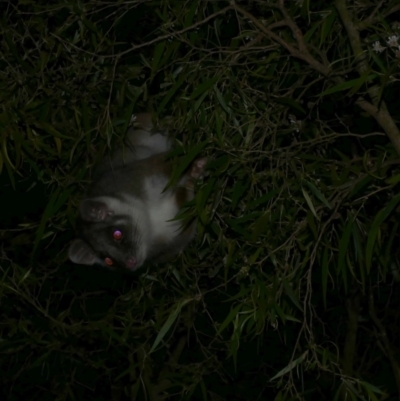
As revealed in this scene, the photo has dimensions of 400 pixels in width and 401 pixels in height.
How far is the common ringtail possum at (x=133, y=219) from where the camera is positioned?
480cm

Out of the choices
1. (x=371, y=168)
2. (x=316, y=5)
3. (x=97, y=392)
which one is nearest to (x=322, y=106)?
(x=316, y=5)

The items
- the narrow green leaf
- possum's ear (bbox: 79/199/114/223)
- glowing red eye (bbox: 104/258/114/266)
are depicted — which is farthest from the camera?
glowing red eye (bbox: 104/258/114/266)

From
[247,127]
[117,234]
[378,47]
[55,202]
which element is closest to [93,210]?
[117,234]

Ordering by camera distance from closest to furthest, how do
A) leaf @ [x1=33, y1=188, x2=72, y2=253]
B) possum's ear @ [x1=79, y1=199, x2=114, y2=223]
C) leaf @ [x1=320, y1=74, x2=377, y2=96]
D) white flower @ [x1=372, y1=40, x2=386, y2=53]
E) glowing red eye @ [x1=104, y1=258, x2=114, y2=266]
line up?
leaf @ [x1=320, y1=74, x2=377, y2=96] < white flower @ [x1=372, y1=40, x2=386, y2=53] < leaf @ [x1=33, y1=188, x2=72, y2=253] < possum's ear @ [x1=79, y1=199, x2=114, y2=223] < glowing red eye @ [x1=104, y1=258, x2=114, y2=266]

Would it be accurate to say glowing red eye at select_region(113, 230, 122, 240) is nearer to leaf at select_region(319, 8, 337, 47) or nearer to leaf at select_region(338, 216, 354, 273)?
leaf at select_region(338, 216, 354, 273)

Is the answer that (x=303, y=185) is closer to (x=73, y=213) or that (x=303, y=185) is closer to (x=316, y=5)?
(x=316, y=5)

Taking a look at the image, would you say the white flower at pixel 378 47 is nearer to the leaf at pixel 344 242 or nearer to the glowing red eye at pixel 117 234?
the leaf at pixel 344 242

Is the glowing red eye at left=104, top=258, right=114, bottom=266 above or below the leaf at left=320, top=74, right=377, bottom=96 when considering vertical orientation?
below

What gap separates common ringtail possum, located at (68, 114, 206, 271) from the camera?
189 inches

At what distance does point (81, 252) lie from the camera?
4922 millimetres

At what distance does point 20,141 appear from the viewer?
3.89m

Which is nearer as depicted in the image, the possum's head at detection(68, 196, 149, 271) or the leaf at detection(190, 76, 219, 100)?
the leaf at detection(190, 76, 219, 100)

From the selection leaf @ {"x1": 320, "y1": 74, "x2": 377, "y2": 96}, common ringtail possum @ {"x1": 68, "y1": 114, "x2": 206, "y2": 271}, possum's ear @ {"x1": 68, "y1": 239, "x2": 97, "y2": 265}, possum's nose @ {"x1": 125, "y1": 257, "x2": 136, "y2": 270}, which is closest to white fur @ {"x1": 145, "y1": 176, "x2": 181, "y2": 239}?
common ringtail possum @ {"x1": 68, "y1": 114, "x2": 206, "y2": 271}

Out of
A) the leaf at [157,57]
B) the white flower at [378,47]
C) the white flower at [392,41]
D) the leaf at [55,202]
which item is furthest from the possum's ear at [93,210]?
the white flower at [392,41]
